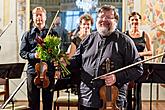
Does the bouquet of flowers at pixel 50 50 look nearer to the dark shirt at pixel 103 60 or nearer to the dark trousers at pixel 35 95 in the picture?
the dark shirt at pixel 103 60

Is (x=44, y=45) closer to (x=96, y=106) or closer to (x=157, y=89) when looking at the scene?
(x=96, y=106)

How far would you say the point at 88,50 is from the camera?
3.05m

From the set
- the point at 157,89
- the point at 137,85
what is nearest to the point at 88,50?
the point at 137,85

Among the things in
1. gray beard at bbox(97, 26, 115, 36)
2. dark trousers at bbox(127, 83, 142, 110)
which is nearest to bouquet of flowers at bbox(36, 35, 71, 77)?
gray beard at bbox(97, 26, 115, 36)

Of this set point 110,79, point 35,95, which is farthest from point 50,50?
point 35,95

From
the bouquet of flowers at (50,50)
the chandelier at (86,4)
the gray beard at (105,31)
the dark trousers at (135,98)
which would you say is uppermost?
the chandelier at (86,4)

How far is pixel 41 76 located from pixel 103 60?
1.01 metres

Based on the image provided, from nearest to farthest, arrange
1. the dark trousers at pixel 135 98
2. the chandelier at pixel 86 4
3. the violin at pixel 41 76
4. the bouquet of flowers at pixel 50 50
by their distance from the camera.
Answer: the bouquet of flowers at pixel 50 50 < the violin at pixel 41 76 < the dark trousers at pixel 135 98 < the chandelier at pixel 86 4

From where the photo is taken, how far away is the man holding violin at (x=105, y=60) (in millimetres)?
2916

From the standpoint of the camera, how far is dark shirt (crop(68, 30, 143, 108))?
2.92 meters

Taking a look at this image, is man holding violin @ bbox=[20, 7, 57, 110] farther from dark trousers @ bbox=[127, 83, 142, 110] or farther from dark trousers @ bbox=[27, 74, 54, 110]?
dark trousers @ bbox=[127, 83, 142, 110]

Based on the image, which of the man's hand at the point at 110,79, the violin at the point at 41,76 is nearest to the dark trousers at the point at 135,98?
the violin at the point at 41,76

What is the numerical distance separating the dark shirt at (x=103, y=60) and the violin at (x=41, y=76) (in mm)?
763

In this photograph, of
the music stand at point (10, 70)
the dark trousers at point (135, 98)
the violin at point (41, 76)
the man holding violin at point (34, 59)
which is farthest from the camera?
the dark trousers at point (135, 98)
